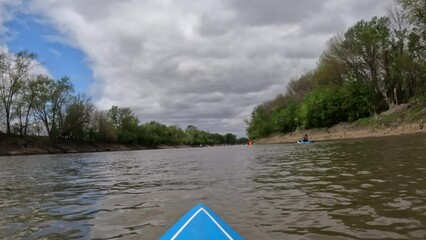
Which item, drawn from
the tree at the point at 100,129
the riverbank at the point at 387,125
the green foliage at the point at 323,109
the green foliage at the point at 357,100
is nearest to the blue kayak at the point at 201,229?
the riverbank at the point at 387,125

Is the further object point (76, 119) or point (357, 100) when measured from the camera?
point (76, 119)

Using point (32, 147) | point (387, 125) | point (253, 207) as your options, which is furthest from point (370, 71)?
point (32, 147)

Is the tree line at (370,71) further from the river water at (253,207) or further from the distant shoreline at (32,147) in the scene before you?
the distant shoreline at (32,147)

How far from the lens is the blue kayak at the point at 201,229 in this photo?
191 inches

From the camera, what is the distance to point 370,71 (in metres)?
63.0

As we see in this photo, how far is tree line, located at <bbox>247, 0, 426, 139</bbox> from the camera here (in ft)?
175

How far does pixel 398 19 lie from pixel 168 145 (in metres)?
128

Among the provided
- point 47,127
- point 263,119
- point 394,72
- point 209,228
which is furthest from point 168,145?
point 209,228

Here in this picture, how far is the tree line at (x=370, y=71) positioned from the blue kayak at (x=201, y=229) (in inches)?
2029

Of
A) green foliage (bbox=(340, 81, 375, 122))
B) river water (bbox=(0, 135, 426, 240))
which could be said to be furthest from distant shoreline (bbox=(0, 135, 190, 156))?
river water (bbox=(0, 135, 426, 240))

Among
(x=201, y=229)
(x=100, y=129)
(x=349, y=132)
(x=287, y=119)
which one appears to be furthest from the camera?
(x=100, y=129)

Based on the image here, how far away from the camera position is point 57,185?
15.9 m

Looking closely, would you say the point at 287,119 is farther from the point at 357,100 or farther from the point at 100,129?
the point at 100,129

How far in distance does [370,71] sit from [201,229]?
64773 mm
